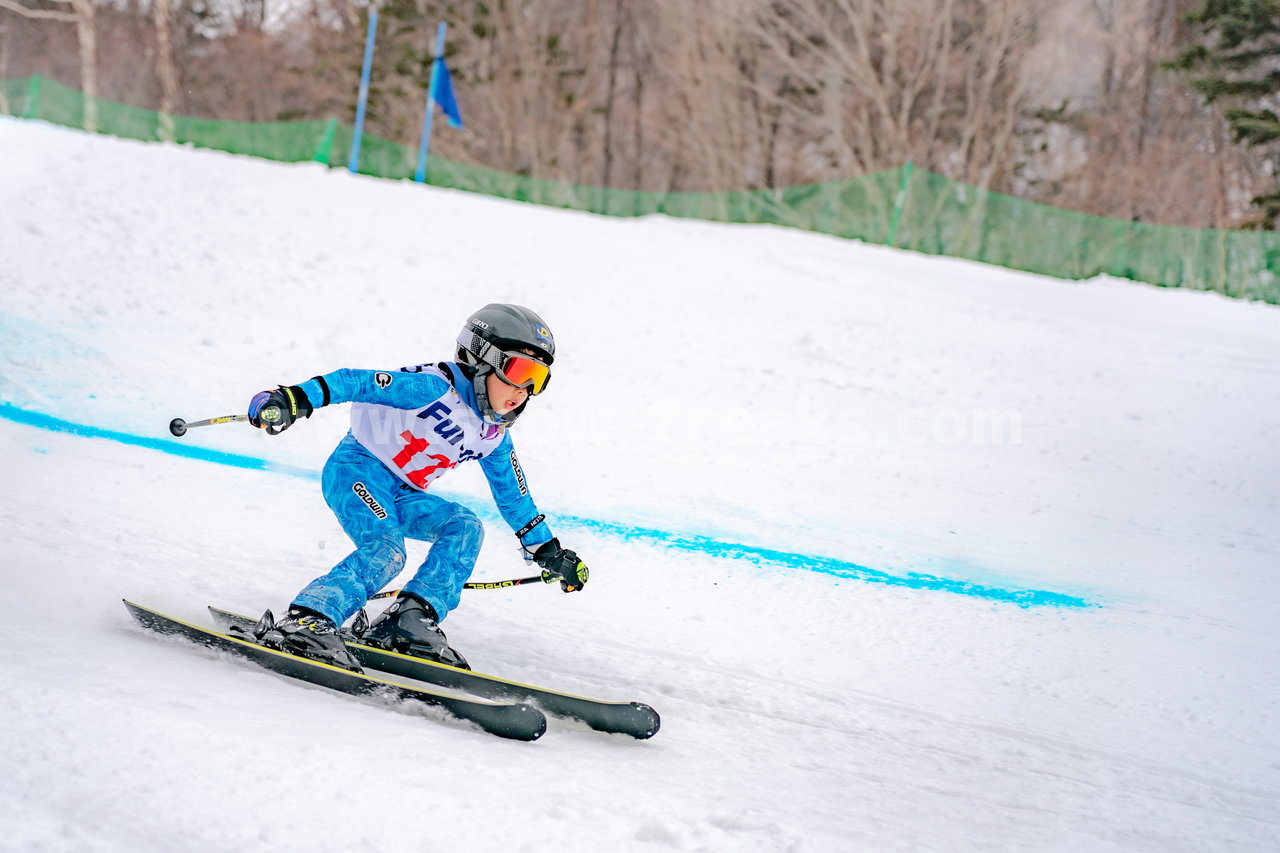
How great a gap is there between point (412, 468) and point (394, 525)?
0.70 feet

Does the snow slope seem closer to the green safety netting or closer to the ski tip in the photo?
the ski tip

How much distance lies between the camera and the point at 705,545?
228 inches

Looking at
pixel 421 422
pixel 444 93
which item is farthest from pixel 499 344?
pixel 444 93

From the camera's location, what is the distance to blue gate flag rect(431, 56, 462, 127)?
16.2 meters

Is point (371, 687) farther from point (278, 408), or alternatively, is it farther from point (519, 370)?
point (519, 370)

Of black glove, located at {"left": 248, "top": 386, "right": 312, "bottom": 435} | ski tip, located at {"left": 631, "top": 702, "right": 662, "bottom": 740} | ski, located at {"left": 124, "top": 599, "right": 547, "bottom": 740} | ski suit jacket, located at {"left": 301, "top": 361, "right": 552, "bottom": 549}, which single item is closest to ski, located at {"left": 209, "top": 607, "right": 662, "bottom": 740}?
ski tip, located at {"left": 631, "top": 702, "right": 662, "bottom": 740}

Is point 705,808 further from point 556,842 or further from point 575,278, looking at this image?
point 575,278

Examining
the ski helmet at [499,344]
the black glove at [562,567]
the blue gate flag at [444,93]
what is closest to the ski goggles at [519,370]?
the ski helmet at [499,344]

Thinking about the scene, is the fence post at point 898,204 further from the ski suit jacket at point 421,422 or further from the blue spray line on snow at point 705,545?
the ski suit jacket at point 421,422

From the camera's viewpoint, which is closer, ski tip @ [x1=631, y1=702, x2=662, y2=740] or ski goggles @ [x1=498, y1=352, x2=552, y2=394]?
ski tip @ [x1=631, y1=702, x2=662, y2=740]

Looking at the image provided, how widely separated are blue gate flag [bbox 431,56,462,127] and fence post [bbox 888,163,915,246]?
7047mm

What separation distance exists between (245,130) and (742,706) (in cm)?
1573

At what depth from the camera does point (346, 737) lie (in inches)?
107

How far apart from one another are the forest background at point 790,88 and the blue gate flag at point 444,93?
12307 millimetres
